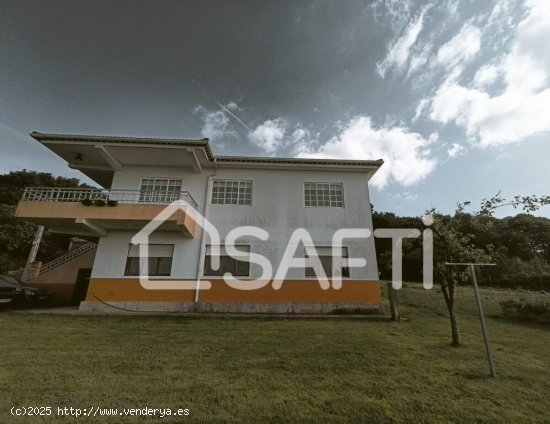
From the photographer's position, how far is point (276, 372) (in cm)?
504

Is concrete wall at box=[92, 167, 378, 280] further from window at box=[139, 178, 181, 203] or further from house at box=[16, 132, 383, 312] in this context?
window at box=[139, 178, 181, 203]

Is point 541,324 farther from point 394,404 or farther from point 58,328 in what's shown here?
point 58,328

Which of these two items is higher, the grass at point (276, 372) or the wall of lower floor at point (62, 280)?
the wall of lower floor at point (62, 280)

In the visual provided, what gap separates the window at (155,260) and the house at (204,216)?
5 cm

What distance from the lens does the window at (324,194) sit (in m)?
13.7

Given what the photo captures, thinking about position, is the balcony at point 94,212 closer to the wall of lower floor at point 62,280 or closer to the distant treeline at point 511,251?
the wall of lower floor at point 62,280

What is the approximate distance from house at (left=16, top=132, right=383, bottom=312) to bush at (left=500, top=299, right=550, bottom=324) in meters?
5.68

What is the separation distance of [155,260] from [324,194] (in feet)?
29.9

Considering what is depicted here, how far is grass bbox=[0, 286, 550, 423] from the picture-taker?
3.80 metres

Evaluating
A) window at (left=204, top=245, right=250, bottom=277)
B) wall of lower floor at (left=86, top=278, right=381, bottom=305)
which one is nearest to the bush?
wall of lower floor at (left=86, top=278, right=381, bottom=305)

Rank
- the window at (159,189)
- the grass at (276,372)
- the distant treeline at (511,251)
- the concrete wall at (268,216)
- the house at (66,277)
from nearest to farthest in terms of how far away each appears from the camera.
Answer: the grass at (276,372) → the concrete wall at (268,216) → the window at (159,189) → the house at (66,277) → the distant treeline at (511,251)

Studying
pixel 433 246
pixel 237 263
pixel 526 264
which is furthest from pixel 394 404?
pixel 526 264

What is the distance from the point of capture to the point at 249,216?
43.4ft

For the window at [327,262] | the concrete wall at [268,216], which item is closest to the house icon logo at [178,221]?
the concrete wall at [268,216]
